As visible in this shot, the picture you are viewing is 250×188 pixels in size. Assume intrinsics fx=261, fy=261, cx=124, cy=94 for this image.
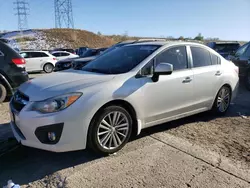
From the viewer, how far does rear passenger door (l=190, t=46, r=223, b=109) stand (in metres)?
4.85

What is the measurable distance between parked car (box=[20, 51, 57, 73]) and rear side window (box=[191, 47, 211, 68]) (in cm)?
1343

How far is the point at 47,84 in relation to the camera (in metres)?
3.72

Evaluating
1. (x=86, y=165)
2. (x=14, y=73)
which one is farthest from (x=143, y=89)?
(x=14, y=73)

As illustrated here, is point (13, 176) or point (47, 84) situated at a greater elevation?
point (47, 84)

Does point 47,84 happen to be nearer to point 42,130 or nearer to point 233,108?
point 42,130

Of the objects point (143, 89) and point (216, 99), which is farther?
point (216, 99)

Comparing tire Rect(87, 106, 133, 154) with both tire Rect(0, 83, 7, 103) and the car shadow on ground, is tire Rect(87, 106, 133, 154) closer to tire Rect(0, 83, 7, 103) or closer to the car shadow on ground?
the car shadow on ground

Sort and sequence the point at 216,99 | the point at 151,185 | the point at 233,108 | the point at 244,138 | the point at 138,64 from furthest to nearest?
the point at 233,108
the point at 216,99
the point at 244,138
the point at 138,64
the point at 151,185

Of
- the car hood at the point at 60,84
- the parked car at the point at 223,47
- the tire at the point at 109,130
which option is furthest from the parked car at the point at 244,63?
the car hood at the point at 60,84

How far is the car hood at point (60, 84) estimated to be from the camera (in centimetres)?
340

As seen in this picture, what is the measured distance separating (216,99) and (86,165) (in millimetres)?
3182

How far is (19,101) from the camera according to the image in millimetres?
3678

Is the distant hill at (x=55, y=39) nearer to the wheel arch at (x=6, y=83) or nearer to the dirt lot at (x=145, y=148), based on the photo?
the wheel arch at (x=6, y=83)

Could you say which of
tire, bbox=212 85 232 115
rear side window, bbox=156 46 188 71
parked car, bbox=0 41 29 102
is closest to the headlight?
rear side window, bbox=156 46 188 71
